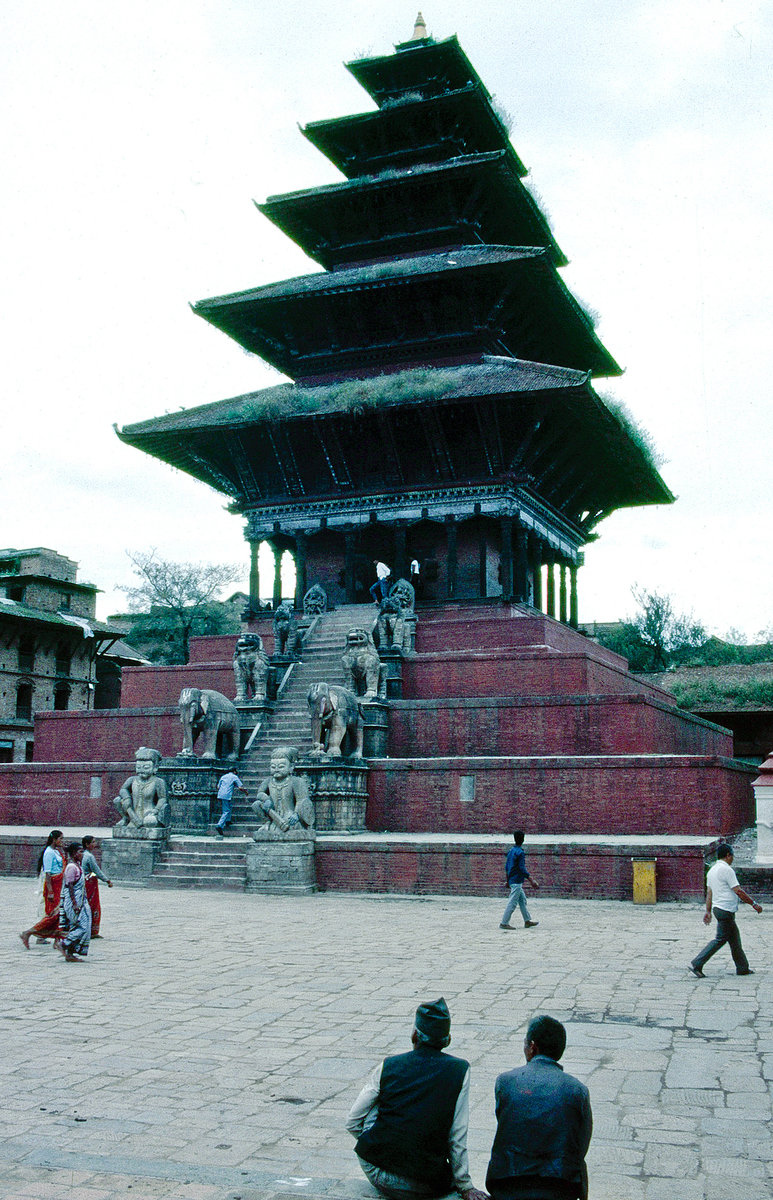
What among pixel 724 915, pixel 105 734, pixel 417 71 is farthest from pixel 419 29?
pixel 724 915

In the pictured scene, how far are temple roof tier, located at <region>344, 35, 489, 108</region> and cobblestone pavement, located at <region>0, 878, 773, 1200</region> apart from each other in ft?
81.6

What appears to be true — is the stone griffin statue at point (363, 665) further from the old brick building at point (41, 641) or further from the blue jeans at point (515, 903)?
the old brick building at point (41, 641)

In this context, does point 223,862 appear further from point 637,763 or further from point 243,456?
point 243,456

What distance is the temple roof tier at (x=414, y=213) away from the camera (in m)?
28.1

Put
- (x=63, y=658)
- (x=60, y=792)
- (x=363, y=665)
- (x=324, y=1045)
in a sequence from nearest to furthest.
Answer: (x=324, y=1045), (x=363, y=665), (x=60, y=792), (x=63, y=658)

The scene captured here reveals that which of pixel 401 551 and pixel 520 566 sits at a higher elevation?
pixel 401 551

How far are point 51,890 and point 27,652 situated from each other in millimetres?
Result: 40772

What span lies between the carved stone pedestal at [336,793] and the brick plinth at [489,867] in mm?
1115

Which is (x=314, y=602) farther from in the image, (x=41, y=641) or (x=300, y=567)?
(x=41, y=641)

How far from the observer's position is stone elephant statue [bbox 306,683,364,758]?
1867 centimetres

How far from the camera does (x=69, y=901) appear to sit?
36.0 feet

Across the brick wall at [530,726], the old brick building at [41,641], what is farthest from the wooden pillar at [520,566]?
the old brick building at [41,641]

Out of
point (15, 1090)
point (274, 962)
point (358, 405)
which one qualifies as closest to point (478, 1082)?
point (15, 1090)

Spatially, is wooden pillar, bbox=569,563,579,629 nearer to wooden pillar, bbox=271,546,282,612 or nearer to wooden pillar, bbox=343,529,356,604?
wooden pillar, bbox=343,529,356,604
